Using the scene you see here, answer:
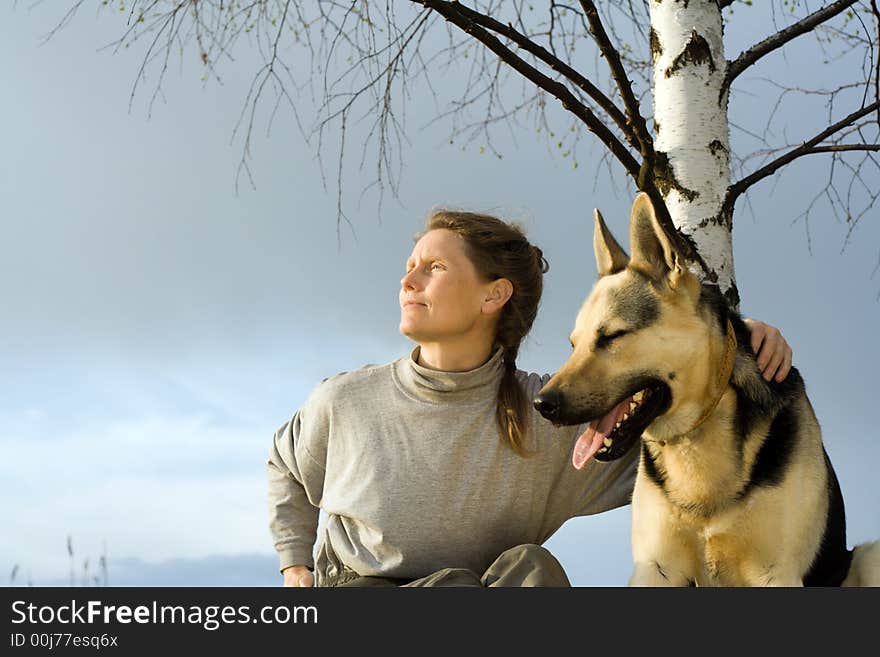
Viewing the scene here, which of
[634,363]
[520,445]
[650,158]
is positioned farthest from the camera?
[650,158]

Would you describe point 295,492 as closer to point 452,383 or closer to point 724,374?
point 452,383

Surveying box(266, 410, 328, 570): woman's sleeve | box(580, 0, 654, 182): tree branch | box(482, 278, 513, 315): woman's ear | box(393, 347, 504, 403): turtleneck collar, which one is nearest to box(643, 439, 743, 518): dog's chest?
box(393, 347, 504, 403): turtleneck collar

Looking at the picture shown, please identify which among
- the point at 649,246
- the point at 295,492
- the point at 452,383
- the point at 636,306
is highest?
the point at 649,246

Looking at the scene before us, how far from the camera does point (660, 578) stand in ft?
12.1

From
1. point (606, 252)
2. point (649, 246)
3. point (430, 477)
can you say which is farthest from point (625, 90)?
point (430, 477)

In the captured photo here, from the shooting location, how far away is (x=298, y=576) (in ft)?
14.3

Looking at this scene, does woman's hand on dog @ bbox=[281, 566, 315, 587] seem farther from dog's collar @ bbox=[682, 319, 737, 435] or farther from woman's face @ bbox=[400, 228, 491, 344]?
dog's collar @ bbox=[682, 319, 737, 435]

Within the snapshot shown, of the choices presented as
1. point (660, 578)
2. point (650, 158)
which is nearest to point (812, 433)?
point (660, 578)

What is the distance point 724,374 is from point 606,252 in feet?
2.11
